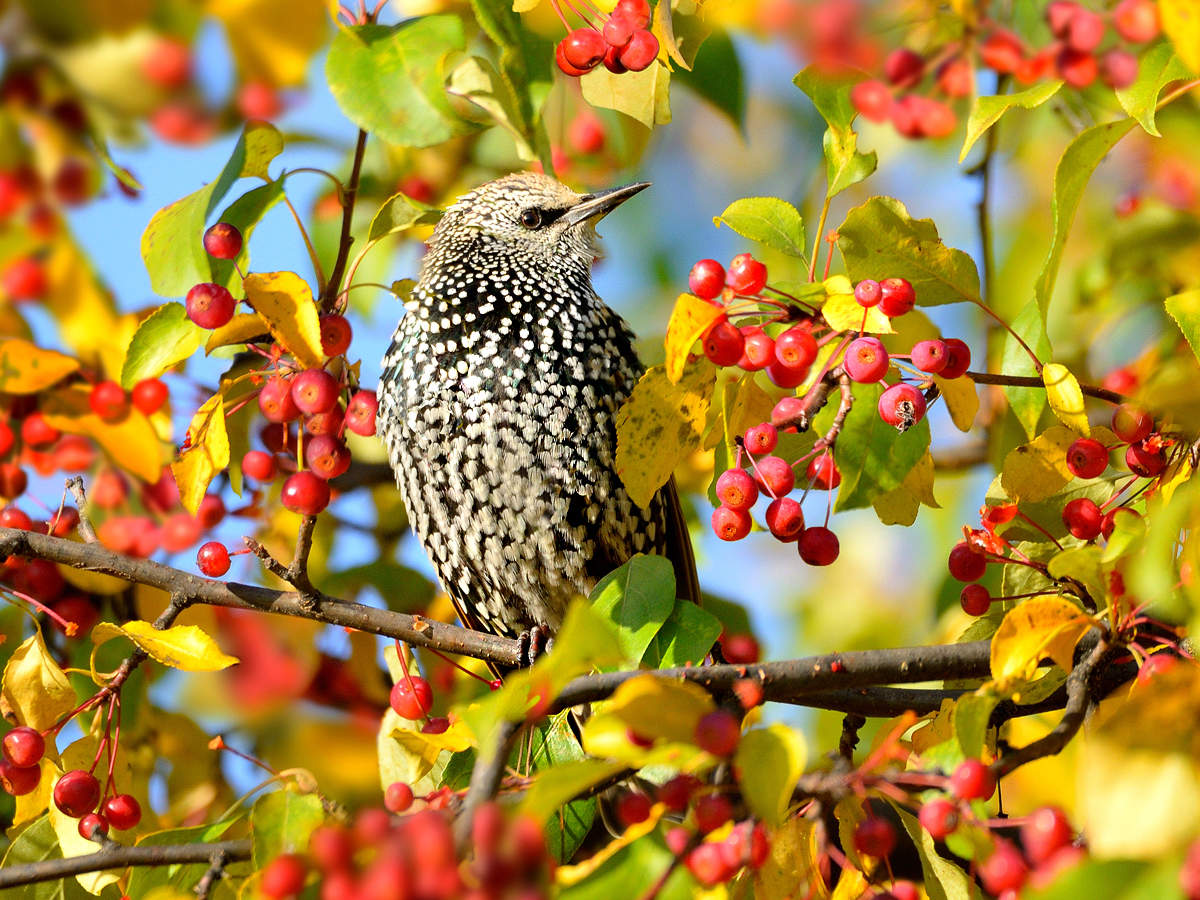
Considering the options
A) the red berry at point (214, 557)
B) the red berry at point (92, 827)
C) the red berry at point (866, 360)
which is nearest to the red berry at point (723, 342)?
the red berry at point (866, 360)

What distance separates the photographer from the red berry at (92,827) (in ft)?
6.98

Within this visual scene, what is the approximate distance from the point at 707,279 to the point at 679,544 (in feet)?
4.68

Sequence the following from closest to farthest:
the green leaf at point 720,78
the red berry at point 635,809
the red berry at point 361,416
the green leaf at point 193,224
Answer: the red berry at point 635,809 < the green leaf at point 193,224 < the red berry at point 361,416 < the green leaf at point 720,78

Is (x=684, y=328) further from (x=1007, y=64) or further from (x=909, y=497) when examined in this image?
(x=1007, y=64)

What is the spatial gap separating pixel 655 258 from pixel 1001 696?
12.2 feet

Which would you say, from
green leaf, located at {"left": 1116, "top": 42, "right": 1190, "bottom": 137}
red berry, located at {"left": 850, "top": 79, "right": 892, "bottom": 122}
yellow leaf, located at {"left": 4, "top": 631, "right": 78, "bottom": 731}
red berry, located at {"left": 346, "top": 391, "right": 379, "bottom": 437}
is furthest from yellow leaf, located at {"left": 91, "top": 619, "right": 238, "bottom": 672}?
red berry, located at {"left": 850, "top": 79, "right": 892, "bottom": 122}

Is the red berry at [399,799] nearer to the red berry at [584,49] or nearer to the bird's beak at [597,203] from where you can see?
the red berry at [584,49]

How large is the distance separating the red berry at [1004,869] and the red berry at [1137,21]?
1.31 meters

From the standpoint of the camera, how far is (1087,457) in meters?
2.12

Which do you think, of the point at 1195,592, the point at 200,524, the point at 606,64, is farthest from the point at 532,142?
the point at 1195,592

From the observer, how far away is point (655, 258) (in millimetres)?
5281

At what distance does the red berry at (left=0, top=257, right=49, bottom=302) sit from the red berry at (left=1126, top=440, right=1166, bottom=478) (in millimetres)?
2644

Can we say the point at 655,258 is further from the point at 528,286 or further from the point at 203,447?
the point at 203,447

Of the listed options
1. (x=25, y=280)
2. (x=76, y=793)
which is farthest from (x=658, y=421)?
(x=25, y=280)
